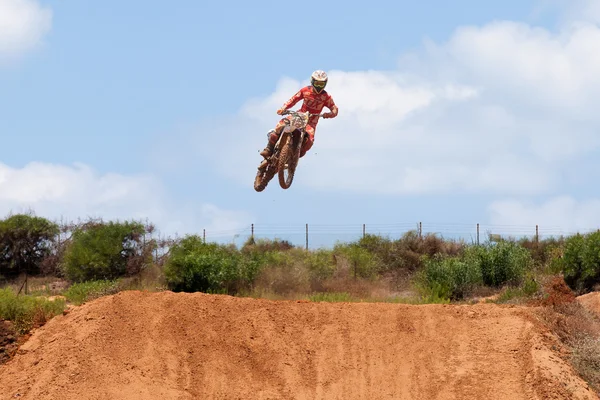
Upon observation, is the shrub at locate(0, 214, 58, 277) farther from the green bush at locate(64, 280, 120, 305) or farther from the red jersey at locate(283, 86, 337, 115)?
the red jersey at locate(283, 86, 337, 115)

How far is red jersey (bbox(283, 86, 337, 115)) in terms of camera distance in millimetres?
17062

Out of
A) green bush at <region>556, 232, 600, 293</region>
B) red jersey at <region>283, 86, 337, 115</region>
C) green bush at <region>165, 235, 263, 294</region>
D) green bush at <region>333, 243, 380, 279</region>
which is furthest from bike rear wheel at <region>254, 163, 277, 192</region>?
green bush at <region>333, 243, 380, 279</region>

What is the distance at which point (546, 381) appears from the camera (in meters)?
16.3

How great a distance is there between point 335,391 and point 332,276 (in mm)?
15780

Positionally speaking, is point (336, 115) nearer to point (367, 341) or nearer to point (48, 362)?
point (367, 341)

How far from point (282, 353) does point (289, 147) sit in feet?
13.9

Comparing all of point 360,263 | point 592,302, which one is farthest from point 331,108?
point 360,263

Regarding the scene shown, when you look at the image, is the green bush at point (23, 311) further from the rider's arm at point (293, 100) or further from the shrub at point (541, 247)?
the shrub at point (541, 247)

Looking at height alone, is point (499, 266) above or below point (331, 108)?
below

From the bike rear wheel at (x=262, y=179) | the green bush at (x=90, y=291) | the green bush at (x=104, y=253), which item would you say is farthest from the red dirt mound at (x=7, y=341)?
the green bush at (x=104, y=253)

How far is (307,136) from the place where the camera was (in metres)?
17.0

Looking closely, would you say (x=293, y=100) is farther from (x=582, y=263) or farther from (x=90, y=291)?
(x=582, y=263)

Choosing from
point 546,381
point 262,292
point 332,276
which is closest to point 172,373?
point 546,381

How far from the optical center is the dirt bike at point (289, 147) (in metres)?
16.9
